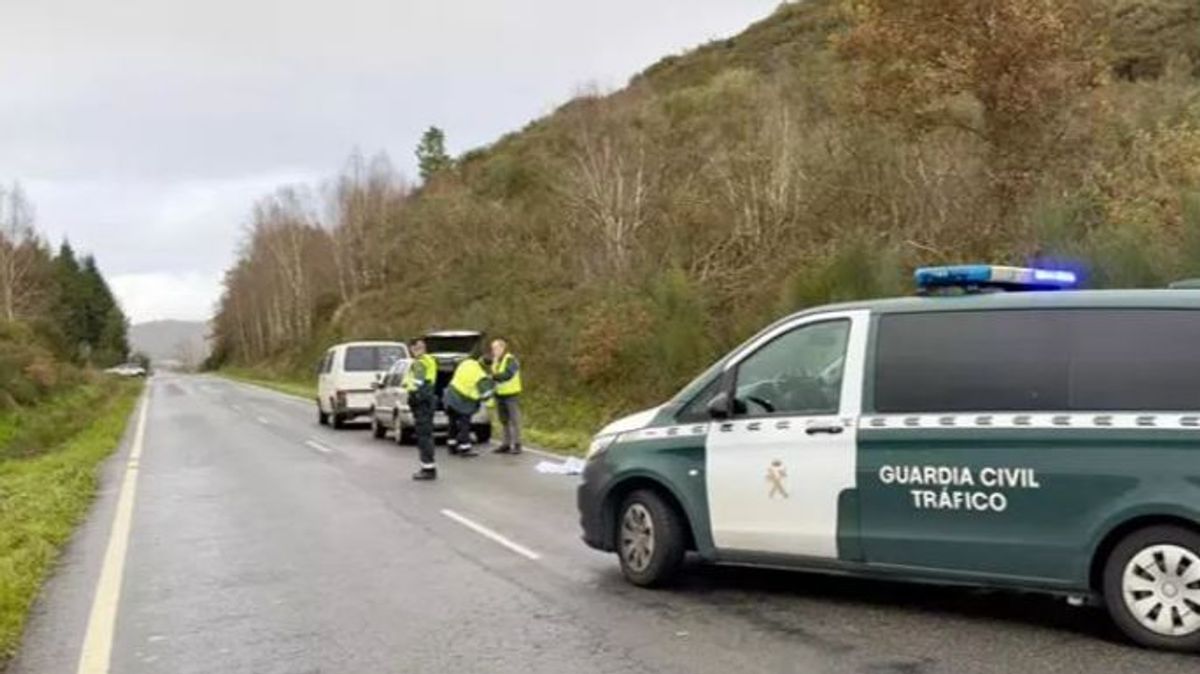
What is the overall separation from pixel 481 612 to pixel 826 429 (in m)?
2.42

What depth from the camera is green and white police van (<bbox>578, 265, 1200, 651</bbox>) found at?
625cm

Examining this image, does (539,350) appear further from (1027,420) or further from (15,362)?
(1027,420)

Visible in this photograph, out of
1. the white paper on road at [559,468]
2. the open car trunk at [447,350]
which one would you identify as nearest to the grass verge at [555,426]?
the open car trunk at [447,350]

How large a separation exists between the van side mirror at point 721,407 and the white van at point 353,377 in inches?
758

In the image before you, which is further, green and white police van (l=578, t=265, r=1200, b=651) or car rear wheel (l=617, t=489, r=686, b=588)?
car rear wheel (l=617, t=489, r=686, b=588)

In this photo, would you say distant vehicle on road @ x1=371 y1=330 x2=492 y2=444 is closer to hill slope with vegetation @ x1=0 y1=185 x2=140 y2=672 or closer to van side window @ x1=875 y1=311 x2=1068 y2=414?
hill slope with vegetation @ x1=0 y1=185 x2=140 y2=672

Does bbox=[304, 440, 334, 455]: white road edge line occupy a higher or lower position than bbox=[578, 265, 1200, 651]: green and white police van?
lower

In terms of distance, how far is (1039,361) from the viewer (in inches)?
263

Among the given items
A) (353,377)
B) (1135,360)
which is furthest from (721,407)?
(353,377)

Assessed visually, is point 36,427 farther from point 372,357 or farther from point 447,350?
point 447,350

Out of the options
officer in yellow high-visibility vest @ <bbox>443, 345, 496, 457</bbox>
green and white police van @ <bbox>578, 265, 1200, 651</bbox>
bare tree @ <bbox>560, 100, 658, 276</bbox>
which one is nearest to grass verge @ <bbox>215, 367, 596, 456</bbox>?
officer in yellow high-visibility vest @ <bbox>443, 345, 496, 457</bbox>

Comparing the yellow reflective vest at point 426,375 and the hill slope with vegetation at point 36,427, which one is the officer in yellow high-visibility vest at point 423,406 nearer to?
the yellow reflective vest at point 426,375

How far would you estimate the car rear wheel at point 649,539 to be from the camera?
26.5 ft

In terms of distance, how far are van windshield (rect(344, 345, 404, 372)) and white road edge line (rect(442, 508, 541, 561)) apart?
1563 centimetres
